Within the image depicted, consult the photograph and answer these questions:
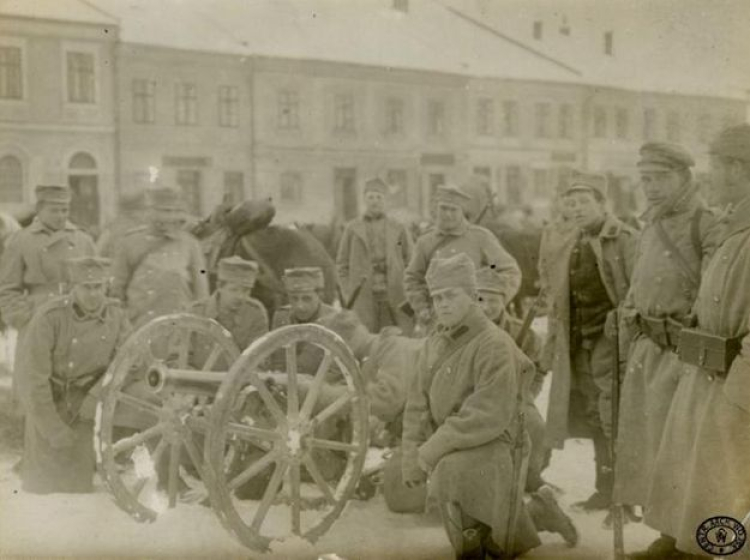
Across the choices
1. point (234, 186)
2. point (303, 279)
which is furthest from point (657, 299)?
point (234, 186)

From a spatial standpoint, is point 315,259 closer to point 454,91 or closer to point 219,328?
point 219,328

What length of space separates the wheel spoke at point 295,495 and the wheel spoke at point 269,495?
4 centimetres

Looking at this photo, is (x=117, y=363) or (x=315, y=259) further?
(x=315, y=259)

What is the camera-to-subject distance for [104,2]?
448 centimetres

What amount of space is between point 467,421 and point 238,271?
1290 millimetres

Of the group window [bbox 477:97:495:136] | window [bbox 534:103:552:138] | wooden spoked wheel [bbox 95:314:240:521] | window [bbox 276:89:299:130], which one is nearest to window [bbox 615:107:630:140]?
window [bbox 534:103:552:138]

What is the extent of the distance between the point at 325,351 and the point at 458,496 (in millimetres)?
848

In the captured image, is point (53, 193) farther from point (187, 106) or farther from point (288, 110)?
point (288, 110)

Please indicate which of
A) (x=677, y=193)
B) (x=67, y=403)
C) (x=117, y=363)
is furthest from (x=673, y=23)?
(x=67, y=403)

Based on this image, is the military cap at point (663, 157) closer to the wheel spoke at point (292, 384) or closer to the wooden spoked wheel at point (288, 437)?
the wooden spoked wheel at point (288, 437)

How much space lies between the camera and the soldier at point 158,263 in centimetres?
461

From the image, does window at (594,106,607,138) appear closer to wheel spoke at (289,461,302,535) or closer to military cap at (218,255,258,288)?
military cap at (218,255,258,288)

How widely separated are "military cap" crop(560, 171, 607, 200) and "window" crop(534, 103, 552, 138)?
0.81 ft

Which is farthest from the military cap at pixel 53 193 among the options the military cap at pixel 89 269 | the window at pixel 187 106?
the window at pixel 187 106
